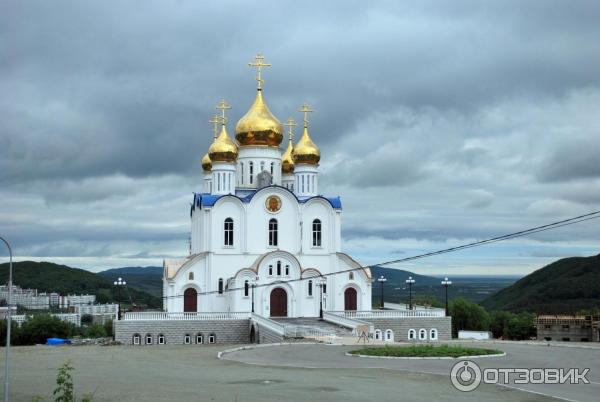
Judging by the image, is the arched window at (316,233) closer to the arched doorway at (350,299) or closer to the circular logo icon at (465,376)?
the arched doorway at (350,299)

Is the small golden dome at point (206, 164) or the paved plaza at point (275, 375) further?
the small golden dome at point (206, 164)

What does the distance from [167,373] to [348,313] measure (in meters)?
21.9

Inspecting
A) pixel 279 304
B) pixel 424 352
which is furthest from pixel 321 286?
pixel 424 352

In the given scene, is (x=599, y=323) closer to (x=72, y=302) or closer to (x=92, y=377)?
(x=92, y=377)

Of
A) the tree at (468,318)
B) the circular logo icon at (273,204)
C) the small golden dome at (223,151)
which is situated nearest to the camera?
the circular logo icon at (273,204)

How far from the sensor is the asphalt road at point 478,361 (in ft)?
63.4

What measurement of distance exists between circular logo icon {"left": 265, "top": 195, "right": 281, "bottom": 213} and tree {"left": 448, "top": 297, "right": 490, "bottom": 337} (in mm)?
23567

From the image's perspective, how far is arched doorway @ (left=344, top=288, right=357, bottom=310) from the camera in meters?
47.3

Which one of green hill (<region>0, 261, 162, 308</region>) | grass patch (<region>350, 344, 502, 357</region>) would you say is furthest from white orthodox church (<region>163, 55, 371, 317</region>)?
green hill (<region>0, 261, 162, 308</region>)

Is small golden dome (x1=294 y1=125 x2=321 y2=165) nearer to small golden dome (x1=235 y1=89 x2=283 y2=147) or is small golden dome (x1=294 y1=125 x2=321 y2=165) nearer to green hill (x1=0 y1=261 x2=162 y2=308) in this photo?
small golden dome (x1=235 y1=89 x2=283 y2=147)

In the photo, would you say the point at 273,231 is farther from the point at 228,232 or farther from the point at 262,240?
the point at 228,232

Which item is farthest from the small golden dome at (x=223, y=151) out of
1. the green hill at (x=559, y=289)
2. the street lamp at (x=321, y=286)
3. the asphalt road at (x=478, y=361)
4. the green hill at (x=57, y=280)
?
the green hill at (x=57, y=280)

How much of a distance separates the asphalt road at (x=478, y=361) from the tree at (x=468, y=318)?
32.8 m

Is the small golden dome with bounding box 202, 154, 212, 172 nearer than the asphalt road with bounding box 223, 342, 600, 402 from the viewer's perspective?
No
